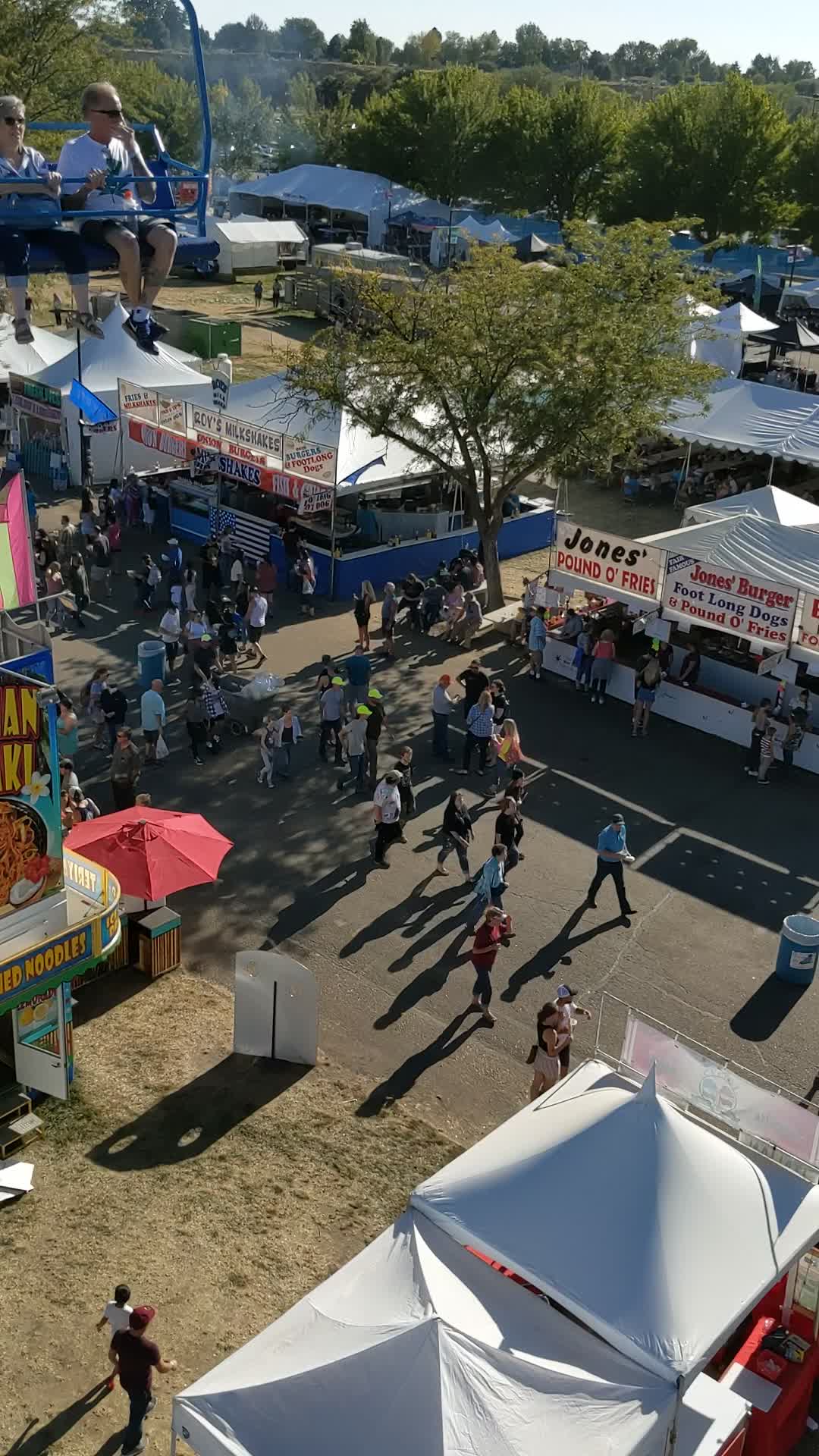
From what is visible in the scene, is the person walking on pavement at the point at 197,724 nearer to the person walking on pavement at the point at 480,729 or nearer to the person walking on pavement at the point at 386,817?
the person walking on pavement at the point at 386,817

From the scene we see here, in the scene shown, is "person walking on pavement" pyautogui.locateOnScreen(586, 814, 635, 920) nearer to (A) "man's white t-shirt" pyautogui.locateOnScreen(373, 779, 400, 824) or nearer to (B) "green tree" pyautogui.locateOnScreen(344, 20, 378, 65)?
(A) "man's white t-shirt" pyautogui.locateOnScreen(373, 779, 400, 824)

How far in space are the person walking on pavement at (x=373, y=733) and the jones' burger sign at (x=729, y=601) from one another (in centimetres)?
527

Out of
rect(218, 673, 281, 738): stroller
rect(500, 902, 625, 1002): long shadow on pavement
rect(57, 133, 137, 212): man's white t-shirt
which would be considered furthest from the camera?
rect(218, 673, 281, 738): stroller

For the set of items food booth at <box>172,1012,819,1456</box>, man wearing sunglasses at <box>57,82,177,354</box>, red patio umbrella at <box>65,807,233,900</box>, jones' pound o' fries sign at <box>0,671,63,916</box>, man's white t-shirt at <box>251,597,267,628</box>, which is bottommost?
man's white t-shirt at <box>251,597,267,628</box>

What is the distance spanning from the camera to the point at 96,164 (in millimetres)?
9719

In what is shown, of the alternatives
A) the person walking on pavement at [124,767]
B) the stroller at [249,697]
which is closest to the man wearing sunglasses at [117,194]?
the person walking on pavement at [124,767]

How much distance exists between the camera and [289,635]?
22.3 m

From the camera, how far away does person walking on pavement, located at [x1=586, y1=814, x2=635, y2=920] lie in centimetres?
1434

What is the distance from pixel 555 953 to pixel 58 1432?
7.07m

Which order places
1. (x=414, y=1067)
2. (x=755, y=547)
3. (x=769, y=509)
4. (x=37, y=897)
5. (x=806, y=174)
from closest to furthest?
1. (x=37, y=897)
2. (x=414, y=1067)
3. (x=755, y=547)
4. (x=769, y=509)
5. (x=806, y=174)

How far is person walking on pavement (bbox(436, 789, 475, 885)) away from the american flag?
36.2 ft

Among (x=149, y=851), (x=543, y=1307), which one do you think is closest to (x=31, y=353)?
(x=149, y=851)

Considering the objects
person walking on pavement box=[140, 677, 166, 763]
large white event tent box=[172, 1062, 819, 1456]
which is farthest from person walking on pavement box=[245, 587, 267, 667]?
large white event tent box=[172, 1062, 819, 1456]

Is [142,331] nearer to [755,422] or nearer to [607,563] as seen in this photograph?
[607,563]
